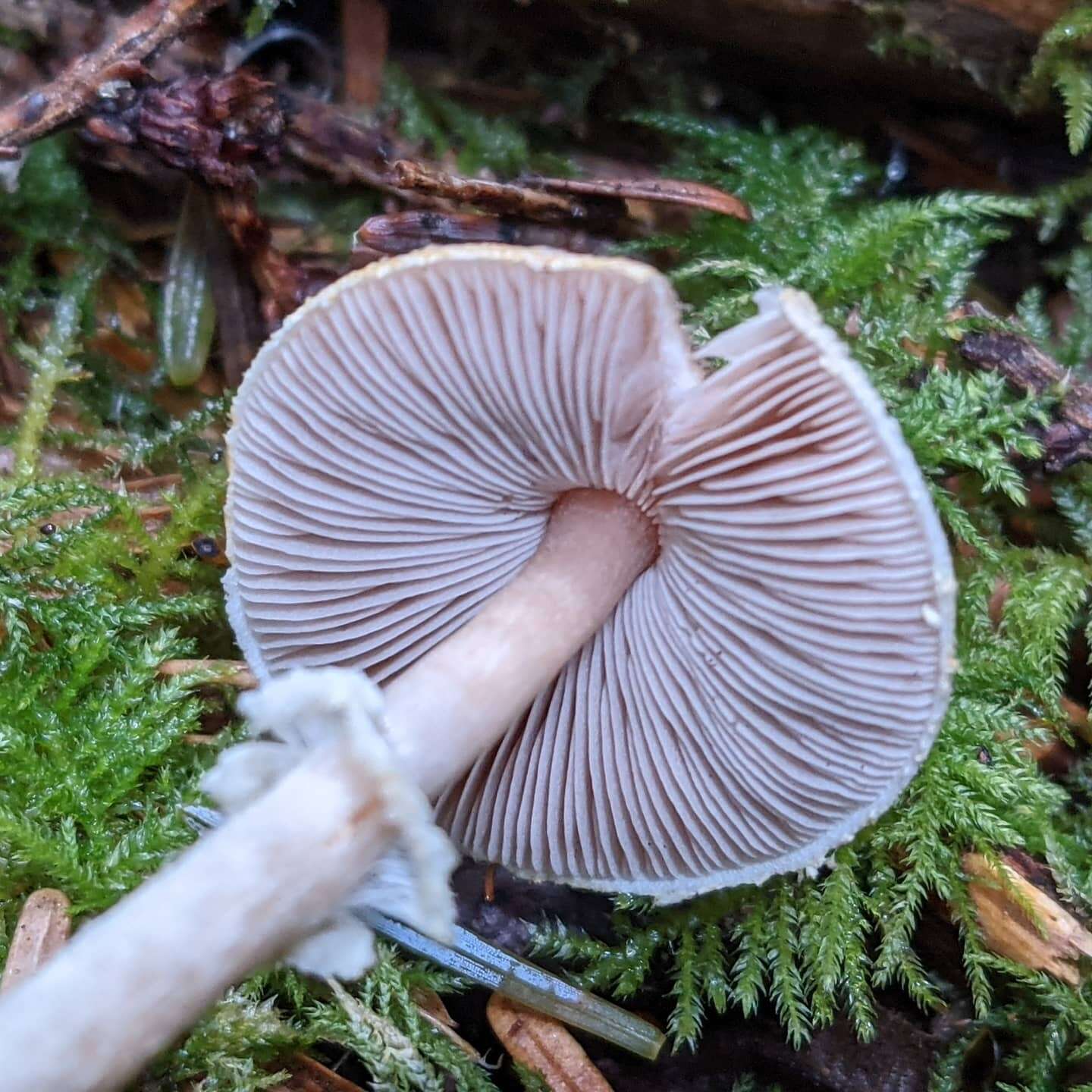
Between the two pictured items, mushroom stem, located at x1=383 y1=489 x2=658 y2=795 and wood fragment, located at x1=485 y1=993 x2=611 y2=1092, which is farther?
wood fragment, located at x1=485 y1=993 x2=611 y2=1092

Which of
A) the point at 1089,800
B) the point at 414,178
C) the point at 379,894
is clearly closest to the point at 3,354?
the point at 414,178

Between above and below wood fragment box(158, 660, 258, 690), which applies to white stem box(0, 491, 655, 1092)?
above

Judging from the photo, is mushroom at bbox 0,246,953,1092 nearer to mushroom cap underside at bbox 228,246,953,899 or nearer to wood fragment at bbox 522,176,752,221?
mushroom cap underside at bbox 228,246,953,899

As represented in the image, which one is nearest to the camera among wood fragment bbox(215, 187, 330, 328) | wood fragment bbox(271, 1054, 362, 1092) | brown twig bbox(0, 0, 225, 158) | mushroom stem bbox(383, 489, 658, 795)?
mushroom stem bbox(383, 489, 658, 795)

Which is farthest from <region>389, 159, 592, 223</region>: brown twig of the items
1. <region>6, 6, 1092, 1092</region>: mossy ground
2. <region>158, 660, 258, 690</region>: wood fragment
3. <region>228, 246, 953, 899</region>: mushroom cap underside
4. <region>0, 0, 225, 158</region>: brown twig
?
<region>158, 660, 258, 690</region>: wood fragment

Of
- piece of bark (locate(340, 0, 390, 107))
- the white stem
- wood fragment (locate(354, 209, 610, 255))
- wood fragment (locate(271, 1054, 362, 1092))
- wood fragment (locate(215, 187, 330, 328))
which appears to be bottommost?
wood fragment (locate(271, 1054, 362, 1092))

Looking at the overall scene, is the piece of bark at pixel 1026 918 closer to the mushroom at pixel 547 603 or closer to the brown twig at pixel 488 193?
Answer: the mushroom at pixel 547 603
